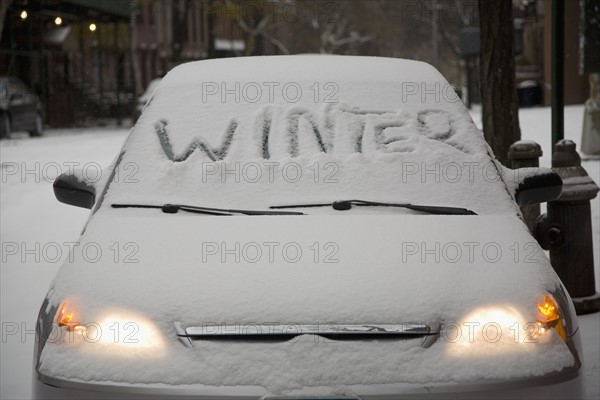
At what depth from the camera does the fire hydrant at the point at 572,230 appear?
600 centimetres

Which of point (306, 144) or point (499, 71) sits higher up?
point (499, 71)

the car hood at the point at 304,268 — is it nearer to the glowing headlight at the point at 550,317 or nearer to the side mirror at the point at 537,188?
the glowing headlight at the point at 550,317

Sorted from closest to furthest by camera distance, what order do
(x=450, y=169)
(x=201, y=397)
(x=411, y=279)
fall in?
(x=201, y=397) → (x=411, y=279) → (x=450, y=169)

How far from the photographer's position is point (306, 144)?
4.07m

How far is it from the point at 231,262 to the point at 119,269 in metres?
0.38

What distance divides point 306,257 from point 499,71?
6.23 m

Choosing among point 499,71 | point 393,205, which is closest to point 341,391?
point 393,205

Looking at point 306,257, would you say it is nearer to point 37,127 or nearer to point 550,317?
point 550,317

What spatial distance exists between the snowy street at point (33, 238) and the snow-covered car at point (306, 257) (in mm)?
705

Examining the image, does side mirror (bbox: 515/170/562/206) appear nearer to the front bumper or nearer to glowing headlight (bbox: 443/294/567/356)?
glowing headlight (bbox: 443/294/567/356)

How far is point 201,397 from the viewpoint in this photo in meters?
2.85

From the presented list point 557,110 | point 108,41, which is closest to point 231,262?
point 557,110

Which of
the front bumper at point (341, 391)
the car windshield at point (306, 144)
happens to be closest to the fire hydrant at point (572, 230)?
the car windshield at point (306, 144)

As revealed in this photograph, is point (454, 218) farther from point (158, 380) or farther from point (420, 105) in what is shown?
point (158, 380)
